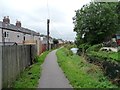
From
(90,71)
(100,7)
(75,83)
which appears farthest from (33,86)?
(100,7)

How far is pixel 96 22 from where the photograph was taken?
45.0 m

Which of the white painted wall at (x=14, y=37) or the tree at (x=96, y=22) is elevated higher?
the tree at (x=96, y=22)

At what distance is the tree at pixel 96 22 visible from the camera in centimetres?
4534

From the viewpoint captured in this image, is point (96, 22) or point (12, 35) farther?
point (12, 35)

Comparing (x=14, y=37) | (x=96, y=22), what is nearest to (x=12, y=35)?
(x=14, y=37)

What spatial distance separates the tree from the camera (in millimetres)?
45344

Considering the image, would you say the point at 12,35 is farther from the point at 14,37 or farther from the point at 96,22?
the point at 96,22

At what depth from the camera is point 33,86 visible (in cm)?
1239

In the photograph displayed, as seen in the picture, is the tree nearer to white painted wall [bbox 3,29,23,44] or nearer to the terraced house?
the terraced house

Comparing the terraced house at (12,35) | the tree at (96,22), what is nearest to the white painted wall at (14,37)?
the terraced house at (12,35)

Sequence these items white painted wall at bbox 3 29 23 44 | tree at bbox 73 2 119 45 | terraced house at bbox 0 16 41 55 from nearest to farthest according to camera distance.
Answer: terraced house at bbox 0 16 41 55 → tree at bbox 73 2 119 45 → white painted wall at bbox 3 29 23 44

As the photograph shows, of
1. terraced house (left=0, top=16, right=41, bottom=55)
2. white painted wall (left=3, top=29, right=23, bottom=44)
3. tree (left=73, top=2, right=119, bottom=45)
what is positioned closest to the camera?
terraced house (left=0, top=16, right=41, bottom=55)

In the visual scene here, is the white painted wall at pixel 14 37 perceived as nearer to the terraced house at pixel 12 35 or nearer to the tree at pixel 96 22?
the terraced house at pixel 12 35

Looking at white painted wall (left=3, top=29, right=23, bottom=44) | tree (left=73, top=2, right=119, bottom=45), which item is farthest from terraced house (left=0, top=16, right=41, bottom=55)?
tree (left=73, top=2, right=119, bottom=45)
